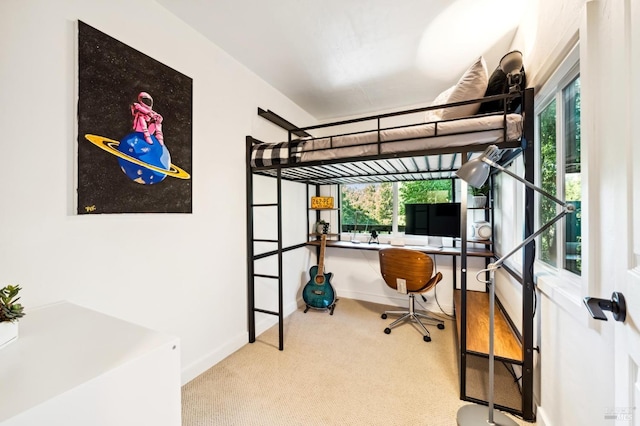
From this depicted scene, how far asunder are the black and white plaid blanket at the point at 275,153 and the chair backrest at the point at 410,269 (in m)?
1.37

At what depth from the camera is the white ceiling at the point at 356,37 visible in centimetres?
167

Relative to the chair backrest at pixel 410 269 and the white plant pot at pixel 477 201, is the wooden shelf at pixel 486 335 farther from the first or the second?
the white plant pot at pixel 477 201

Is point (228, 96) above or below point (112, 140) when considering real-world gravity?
above

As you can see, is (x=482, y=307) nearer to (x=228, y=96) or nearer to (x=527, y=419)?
(x=527, y=419)

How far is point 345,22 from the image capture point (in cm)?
180

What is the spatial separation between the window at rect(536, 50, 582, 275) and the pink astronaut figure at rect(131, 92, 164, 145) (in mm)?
2312

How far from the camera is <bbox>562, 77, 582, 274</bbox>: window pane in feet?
4.13

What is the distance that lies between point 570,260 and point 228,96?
8.65ft

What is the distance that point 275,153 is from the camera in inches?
88.8

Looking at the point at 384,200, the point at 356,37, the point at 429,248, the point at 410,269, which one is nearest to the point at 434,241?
the point at 429,248

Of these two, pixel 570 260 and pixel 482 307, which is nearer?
pixel 570 260

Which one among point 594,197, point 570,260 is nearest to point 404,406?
point 570,260

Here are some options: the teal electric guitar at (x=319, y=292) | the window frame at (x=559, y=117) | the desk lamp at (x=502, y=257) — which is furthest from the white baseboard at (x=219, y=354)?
the window frame at (x=559, y=117)

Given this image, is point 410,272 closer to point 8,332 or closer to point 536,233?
point 536,233
